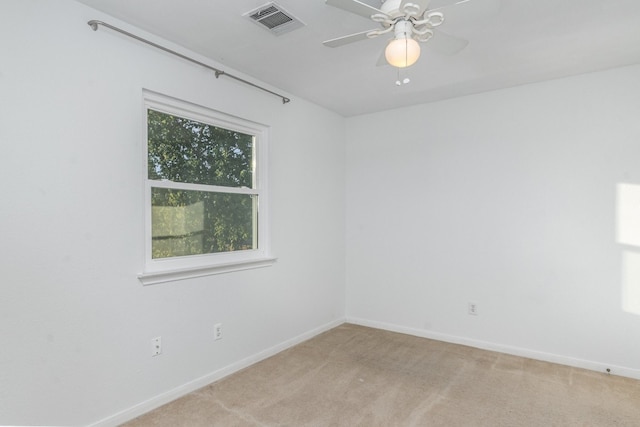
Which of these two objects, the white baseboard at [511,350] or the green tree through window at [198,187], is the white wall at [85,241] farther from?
the white baseboard at [511,350]

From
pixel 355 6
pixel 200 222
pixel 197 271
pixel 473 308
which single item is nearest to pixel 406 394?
pixel 473 308

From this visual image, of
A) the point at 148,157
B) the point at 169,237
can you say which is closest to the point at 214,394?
the point at 169,237

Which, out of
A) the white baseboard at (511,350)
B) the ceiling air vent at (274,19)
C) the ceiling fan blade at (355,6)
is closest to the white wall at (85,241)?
the ceiling air vent at (274,19)

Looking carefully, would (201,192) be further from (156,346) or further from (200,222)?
(156,346)

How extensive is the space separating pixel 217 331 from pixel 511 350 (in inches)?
104

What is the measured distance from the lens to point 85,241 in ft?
A: 6.64

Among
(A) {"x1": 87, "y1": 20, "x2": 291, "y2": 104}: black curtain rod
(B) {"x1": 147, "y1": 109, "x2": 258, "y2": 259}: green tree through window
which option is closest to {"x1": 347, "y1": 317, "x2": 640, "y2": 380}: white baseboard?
(B) {"x1": 147, "y1": 109, "x2": 258, "y2": 259}: green tree through window

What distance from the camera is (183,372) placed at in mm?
2514

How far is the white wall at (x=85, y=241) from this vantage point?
1.77 metres

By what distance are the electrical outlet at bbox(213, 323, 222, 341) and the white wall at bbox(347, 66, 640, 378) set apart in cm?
191

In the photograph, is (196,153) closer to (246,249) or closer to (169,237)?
(169,237)

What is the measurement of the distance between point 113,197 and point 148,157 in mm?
380

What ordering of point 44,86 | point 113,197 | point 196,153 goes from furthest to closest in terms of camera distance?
point 196,153
point 113,197
point 44,86

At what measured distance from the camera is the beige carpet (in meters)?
2.21
